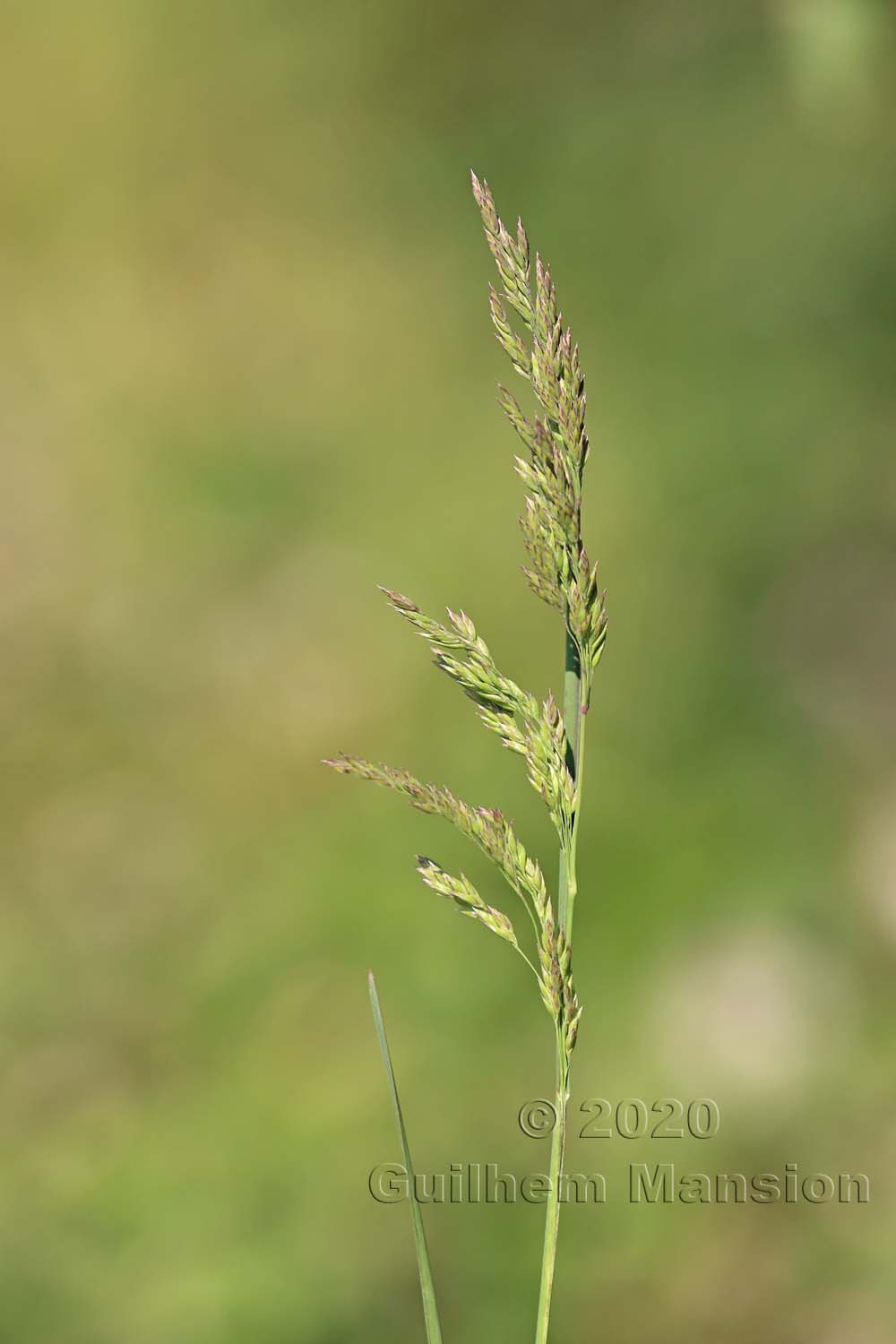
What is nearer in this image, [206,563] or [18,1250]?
[18,1250]

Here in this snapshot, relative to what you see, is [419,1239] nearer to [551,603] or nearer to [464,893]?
[464,893]

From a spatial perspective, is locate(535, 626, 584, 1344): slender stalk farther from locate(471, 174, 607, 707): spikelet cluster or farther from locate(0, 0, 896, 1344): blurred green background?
locate(0, 0, 896, 1344): blurred green background

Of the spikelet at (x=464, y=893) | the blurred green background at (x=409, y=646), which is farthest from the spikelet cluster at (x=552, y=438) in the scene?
the blurred green background at (x=409, y=646)

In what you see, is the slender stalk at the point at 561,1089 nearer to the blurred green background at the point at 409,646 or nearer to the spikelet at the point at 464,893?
the spikelet at the point at 464,893

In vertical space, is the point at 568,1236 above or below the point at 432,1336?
above

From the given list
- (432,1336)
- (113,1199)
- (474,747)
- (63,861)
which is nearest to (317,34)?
(474,747)

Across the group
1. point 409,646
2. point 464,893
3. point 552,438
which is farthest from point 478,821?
point 409,646

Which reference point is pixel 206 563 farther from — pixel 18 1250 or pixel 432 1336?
pixel 432 1336

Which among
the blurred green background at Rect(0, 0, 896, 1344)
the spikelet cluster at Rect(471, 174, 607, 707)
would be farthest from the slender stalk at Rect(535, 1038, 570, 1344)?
the blurred green background at Rect(0, 0, 896, 1344)
